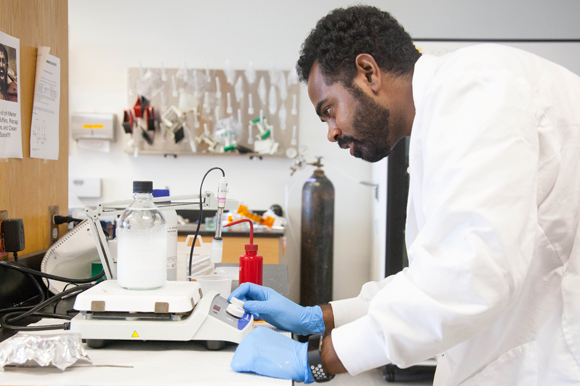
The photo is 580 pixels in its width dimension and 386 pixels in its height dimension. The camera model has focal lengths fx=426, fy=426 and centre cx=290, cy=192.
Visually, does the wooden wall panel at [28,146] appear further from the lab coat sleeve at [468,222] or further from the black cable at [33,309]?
the lab coat sleeve at [468,222]

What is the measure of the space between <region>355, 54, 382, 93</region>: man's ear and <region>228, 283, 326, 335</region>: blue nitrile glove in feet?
1.79

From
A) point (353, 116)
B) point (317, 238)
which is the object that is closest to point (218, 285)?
point (353, 116)

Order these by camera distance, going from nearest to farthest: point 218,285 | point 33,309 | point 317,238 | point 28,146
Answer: point 33,309
point 218,285
point 28,146
point 317,238

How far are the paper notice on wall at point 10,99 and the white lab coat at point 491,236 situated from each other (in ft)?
3.25

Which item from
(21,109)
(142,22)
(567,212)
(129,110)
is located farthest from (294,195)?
(567,212)

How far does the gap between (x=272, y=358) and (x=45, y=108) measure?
1.07 metres

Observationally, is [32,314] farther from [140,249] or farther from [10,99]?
[10,99]

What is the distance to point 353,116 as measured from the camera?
1019mm

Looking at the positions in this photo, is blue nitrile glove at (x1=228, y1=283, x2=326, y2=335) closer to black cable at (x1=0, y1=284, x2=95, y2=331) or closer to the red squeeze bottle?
the red squeeze bottle

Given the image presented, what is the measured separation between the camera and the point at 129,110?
3.21m

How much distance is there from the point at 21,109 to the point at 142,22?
2.40 metres

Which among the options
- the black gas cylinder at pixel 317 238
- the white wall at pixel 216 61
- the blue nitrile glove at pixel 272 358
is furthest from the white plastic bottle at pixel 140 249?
the white wall at pixel 216 61

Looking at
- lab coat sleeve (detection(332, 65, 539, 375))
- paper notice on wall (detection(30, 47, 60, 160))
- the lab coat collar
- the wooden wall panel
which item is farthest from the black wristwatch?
paper notice on wall (detection(30, 47, 60, 160))

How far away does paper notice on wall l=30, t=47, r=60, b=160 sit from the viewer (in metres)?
1.27
